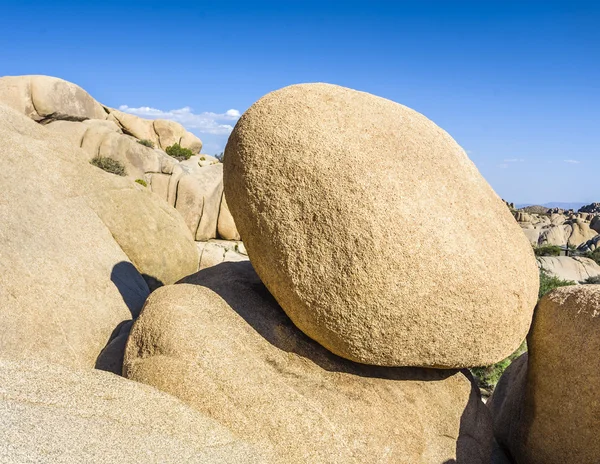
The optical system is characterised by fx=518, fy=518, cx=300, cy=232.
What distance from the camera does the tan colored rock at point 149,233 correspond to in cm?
706

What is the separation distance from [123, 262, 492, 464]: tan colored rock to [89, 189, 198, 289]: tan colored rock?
2.48 metres

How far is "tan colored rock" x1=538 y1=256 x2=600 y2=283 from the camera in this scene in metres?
21.5

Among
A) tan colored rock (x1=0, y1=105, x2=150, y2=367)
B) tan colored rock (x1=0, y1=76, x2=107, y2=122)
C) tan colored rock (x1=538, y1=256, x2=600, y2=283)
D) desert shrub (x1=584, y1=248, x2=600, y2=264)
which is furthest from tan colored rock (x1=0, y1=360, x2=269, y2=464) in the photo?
desert shrub (x1=584, y1=248, x2=600, y2=264)

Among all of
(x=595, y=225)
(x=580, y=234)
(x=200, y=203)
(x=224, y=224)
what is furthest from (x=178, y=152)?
(x=595, y=225)

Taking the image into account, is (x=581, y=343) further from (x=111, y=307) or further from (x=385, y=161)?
(x=111, y=307)

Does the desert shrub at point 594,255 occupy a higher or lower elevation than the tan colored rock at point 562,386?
lower

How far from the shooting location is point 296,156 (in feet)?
14.2

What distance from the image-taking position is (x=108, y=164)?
63.6 feet

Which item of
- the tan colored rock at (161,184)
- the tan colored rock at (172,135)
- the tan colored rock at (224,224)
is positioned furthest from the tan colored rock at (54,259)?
the tan colored rock at (172,135)

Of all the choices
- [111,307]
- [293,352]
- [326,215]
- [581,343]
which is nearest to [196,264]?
[111,307]

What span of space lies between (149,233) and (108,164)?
12953 mm

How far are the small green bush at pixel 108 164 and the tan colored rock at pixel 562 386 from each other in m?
17.2

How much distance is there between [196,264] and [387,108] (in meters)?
4.86

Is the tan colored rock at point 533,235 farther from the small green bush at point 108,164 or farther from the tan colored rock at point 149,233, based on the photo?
the tan colored rock at point 149,233
